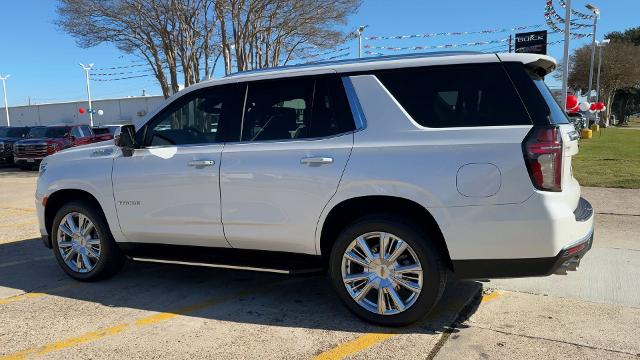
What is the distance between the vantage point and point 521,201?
11.3 ft

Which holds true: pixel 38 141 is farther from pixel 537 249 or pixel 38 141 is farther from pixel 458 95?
pixel 537 249

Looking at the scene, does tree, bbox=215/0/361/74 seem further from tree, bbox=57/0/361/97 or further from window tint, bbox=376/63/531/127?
window tint, bbox=376/63/531/127

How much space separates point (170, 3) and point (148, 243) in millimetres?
17897

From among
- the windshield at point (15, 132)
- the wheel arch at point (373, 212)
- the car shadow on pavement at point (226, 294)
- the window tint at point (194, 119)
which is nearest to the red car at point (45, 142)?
the windshield at point (15, 132)

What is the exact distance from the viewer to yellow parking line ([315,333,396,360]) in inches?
139

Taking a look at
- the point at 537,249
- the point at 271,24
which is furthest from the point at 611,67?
the point at 537,249

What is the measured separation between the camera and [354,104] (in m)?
4.02

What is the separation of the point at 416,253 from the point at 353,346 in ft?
2.57

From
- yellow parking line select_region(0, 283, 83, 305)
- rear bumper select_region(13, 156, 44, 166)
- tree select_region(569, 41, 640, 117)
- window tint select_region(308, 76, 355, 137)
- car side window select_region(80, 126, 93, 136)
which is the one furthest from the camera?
tree select_region(569, 41, 640, 117)

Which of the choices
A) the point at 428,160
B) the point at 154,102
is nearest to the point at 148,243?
the point at 428,160

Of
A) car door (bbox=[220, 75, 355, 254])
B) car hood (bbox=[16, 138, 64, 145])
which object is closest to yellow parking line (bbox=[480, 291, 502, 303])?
car door (bbox=[220, 75, 355, 254])

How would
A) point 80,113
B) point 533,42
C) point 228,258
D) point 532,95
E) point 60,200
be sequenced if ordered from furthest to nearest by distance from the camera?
point 80,113 → point 533,42 → point 60,200 → point 228,258 → point 532,95

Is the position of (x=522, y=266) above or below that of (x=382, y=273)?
above

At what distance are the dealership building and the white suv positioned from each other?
5803cm
